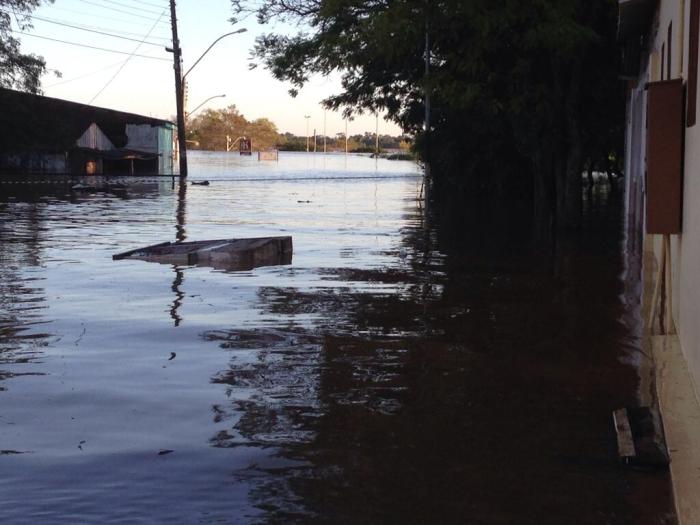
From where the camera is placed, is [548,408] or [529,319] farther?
[529,319]

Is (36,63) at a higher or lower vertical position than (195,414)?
higher

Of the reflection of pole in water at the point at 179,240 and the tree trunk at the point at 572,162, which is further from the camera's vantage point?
the tree trunk at the point at 572,162

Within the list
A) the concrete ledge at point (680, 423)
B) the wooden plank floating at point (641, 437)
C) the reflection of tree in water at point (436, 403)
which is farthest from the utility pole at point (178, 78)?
the wooden plank floating at point (641, 437)

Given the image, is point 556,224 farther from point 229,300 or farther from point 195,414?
point 195,414

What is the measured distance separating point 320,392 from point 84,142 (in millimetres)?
64810

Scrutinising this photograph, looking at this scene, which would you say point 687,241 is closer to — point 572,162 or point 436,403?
point 436,403

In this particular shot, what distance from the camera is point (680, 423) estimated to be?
5707 mm

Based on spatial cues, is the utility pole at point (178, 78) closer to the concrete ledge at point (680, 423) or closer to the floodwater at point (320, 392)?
the floodwater at point (320, 392)

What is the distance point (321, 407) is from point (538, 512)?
2.14 meters

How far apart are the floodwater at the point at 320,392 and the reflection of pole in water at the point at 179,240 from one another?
0.08 meters

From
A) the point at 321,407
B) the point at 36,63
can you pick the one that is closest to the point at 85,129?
the point at 36,63

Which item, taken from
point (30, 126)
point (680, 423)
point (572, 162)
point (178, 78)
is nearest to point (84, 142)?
point (30, 126)

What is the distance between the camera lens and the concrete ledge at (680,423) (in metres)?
4.53

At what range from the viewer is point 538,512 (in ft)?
15.1
